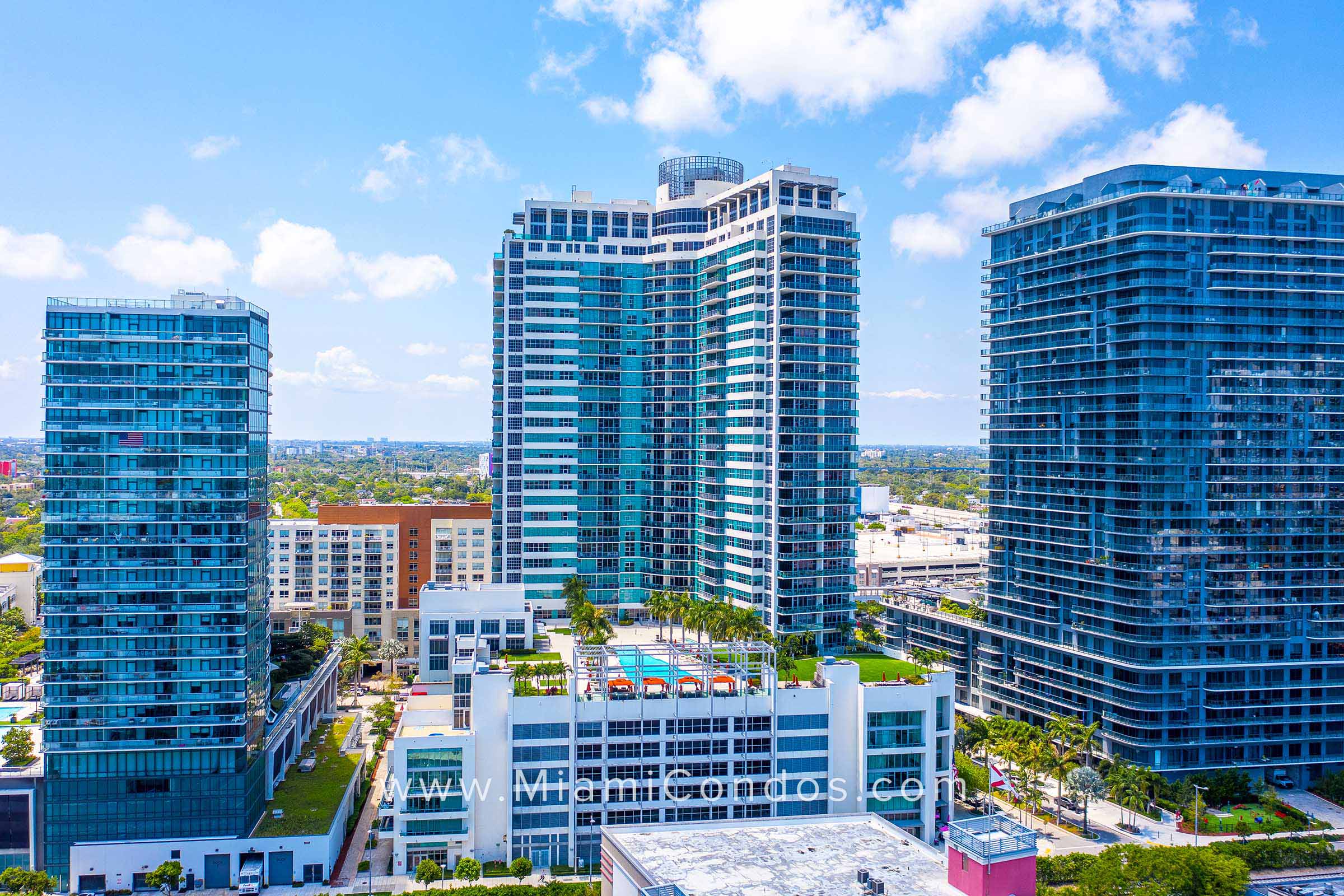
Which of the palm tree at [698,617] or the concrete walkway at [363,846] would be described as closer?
the concrete walkway at [363,846]

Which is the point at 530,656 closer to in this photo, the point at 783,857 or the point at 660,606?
the point at 660,606

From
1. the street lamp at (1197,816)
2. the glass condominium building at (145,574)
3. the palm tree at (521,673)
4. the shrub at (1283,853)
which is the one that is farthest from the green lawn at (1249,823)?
the glass condominium building at (145,574)

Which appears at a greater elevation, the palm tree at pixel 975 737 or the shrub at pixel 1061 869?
the palm tree at pixel 975 737

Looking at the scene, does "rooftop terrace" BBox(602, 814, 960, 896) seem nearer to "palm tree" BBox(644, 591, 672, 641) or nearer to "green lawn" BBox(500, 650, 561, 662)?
"green lawn" BBox(500, 650, 561, 662)

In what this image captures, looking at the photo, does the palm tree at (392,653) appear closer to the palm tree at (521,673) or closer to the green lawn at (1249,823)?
the palm tree at (521,673)

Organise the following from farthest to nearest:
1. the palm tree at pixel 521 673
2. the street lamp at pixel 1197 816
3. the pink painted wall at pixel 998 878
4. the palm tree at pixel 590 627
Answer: the palm tree at pixel 590 627 < the palm tree at pixel 521 673 < the street lamp at pixel 1197 816 < the pink painted wall at pixel 998 878

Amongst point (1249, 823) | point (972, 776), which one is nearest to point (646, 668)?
point (972, 776)
